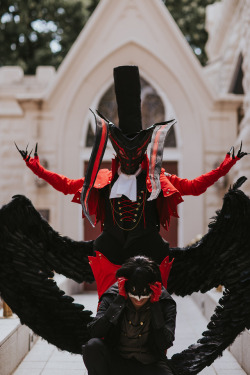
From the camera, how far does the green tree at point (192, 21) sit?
20391 millimetres

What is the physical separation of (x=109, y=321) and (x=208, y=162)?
22.8 ft

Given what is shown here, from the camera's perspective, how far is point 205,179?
3783mm

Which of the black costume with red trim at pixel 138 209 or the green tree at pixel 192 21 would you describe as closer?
the black costume with red trim at pixel 138 209

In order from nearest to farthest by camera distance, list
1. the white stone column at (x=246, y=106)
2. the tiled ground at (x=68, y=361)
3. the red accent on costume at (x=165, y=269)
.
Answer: the red accent on costume at (x=165, y=269), the tiled ground at (x=68, y=361), the white stone column at (x=246, y=106)

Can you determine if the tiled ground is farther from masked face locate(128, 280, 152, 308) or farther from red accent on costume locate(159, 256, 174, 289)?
masked face locate(128, 280, 152, 308)

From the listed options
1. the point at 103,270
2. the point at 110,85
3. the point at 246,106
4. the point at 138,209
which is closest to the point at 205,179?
the point at 138,209

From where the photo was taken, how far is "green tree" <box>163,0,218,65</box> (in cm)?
2039

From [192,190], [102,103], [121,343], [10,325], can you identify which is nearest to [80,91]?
[102,103]

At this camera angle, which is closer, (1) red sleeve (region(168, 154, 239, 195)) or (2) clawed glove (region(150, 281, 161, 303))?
(2) clawed glove (region(150, 281, 161, 303))

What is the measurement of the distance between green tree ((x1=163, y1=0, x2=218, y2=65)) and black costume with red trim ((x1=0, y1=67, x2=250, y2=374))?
677 inches

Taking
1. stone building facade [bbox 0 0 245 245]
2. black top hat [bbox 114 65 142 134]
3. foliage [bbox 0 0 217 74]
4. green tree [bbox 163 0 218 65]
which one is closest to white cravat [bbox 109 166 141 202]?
A: black top hat [bbox 114 65 142 134]

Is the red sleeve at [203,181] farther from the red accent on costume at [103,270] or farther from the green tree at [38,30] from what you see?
the green tree at [38,30]

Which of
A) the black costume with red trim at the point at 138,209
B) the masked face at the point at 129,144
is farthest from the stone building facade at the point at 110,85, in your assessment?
the masked face at the point at 129,144

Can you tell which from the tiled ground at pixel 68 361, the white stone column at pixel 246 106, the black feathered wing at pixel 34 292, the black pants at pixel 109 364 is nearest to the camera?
the black pants at pixel 109 364
